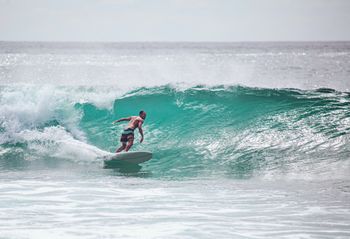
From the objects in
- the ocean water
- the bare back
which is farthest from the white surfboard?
the bare back

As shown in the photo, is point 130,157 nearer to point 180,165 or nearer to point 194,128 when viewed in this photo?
point 180,165

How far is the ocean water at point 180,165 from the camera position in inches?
347

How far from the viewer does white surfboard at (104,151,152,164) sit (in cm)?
1363

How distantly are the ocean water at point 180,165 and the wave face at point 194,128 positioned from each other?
4cm

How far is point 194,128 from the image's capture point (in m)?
17.4

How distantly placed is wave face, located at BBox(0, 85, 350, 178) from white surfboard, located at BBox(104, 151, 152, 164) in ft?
1.04

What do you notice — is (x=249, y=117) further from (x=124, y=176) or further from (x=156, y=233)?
(x=156, y=233)

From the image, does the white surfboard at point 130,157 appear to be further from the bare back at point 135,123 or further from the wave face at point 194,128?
the bare back at point 135,123

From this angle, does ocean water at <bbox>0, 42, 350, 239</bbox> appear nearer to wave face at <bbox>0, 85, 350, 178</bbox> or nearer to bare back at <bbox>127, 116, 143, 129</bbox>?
wave face at <bbox>0, 85, 350, 178</bbox>

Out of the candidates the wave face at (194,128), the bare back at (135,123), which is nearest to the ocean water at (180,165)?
the wave face at (194,128)

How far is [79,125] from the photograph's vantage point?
734 inches

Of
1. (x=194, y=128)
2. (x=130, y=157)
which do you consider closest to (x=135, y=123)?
(x=130, y=157)

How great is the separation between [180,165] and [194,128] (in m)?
3.21

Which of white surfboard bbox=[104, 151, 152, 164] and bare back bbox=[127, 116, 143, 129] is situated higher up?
bare back bbox=[127, 116, 143, 129]
